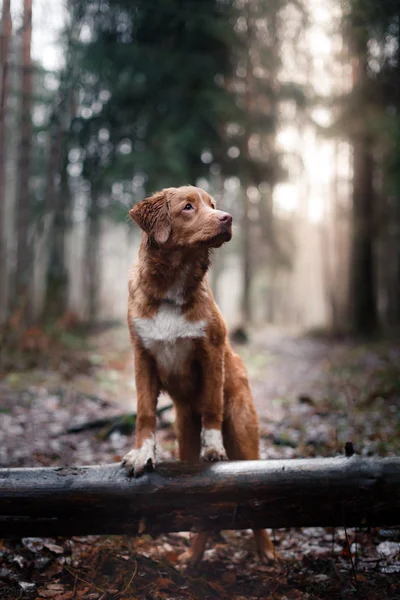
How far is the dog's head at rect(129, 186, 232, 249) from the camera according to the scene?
3369mm

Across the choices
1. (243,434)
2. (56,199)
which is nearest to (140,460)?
(243,434)

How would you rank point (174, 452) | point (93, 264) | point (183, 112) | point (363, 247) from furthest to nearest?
1. point (93, 264)
2. point (363, 247)
3. point (183, 112)
4. point (174, 452)

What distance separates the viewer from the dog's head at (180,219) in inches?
133

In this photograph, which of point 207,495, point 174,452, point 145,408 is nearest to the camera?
point 207,495

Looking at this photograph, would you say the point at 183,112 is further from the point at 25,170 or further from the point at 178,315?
the point at 178,315

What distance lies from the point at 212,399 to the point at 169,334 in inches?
21.9

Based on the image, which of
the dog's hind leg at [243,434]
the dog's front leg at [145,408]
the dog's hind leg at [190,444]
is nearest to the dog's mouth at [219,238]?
the dog's front leg at [145,408]

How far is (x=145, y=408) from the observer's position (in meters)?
3.44

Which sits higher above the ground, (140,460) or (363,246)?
(363,246)

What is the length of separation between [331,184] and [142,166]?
16.4 metres

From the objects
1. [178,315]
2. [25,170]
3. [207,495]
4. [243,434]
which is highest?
[25,170]

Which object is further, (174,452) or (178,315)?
(174,452)

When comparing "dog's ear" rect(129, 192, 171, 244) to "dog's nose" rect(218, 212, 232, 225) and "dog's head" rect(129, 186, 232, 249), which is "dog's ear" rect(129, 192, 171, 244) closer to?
"dog's head" rect(129, 186, 232, 249)

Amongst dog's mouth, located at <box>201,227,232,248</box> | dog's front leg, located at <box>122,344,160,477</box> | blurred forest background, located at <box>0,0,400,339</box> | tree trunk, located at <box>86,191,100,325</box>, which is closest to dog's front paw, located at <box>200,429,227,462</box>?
dog's front leg, located at <box>122,344,160,477</box>
